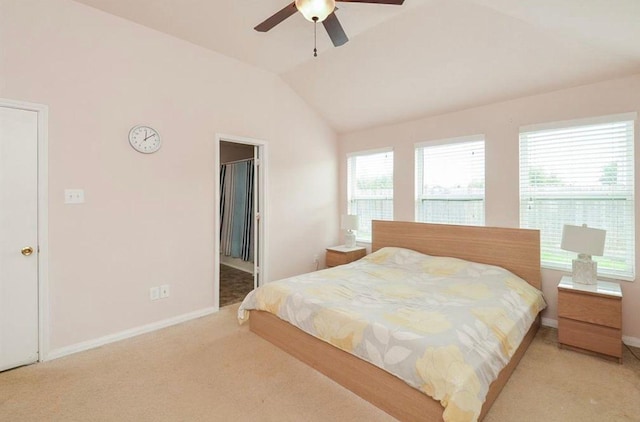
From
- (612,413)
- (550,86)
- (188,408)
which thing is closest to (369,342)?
(188,408)

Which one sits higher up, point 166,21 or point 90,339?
point 166,21

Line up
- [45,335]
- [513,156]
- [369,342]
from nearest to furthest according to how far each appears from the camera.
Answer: [369,342] < [45,335] < [513,156]

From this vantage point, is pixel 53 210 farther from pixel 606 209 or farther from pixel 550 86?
pixel 606 209

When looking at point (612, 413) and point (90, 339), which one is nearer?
point (612, 413)

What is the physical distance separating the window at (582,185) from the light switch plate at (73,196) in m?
4.31

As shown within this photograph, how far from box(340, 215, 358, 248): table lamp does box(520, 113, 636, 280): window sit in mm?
2115

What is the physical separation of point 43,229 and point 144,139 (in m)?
1.13

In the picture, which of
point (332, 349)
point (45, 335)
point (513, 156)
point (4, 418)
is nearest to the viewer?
point (4, 418)

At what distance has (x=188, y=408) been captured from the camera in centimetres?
194

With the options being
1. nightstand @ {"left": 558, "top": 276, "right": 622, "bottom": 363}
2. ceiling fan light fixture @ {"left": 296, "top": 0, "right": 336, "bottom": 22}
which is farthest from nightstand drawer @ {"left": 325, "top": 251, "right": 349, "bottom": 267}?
ceiling fan light fixture @ {"left": 296, "top": 0, "right": 336, "bottom": 22}

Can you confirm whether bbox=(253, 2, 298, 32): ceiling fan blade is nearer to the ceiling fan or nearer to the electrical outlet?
the ceiling fan

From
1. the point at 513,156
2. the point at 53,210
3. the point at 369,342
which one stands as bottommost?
the point at 369,342

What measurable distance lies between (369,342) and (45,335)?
2.61 m

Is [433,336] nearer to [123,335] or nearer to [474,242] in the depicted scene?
[474,242]
